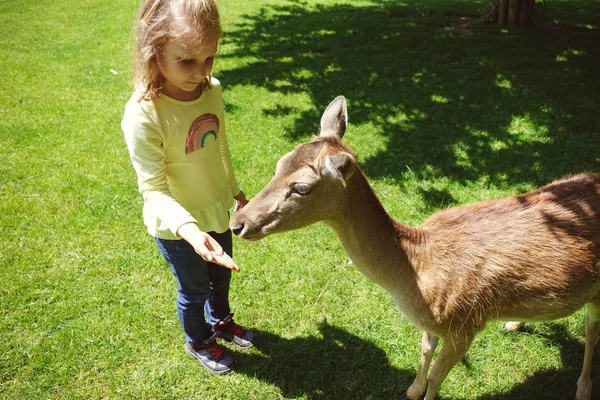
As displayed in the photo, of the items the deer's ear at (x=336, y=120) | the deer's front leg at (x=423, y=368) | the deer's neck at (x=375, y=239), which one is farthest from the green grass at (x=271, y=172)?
the deer's ear at (x=336, y=120)

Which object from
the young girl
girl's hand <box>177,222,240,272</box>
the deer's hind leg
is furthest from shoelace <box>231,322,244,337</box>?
the deer's hind leg

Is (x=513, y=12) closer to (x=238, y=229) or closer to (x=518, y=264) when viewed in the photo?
(x=518, y=264)

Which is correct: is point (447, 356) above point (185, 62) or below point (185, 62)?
below

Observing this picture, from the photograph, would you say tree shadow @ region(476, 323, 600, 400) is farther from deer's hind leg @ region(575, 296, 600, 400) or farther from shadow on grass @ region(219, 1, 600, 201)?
shadow on grass @ region(219, 1, 600, 201)

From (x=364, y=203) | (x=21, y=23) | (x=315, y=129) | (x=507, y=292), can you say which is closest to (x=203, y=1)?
(x=364, y=203)

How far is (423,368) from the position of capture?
3436 mm

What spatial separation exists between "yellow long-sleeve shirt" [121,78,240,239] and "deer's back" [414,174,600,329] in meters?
1.50

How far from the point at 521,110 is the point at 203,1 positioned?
6402mm

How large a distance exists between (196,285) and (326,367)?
1397 millimetres

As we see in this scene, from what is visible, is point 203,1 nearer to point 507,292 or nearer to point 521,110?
point 507,292

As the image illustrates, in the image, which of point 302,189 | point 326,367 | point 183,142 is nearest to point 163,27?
point 183,142

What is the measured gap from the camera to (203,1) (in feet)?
8.10

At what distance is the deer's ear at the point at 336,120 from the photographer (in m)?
3.01

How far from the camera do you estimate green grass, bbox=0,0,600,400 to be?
3699 millimetres
